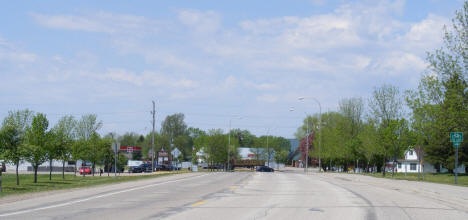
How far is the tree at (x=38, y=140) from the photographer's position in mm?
36344

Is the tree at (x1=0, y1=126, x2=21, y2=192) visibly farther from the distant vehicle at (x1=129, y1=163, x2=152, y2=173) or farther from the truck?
the truck

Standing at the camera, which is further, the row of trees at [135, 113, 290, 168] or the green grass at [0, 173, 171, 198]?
the row of trees at [135, 113, 290, 168]

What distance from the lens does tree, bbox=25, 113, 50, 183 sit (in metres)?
36.3

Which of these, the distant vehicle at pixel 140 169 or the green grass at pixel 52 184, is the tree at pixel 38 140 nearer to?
the green grass at pixel 52 184

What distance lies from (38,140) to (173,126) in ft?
397

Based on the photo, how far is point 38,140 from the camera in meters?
38.5

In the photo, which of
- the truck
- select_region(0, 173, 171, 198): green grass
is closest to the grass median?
select_region(0, 173, 171, 198): green grass

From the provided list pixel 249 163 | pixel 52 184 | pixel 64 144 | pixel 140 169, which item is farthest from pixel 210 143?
pixel 52 184

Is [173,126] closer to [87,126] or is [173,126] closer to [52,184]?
[87,126]

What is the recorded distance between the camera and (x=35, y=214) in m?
12.5

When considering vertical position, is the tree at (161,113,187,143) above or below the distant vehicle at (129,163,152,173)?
above

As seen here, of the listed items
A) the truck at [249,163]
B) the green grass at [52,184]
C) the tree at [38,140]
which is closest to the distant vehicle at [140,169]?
the green grass at [52,184]

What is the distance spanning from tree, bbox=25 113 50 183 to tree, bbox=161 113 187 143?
117285 mm

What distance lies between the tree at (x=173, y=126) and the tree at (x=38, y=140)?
117285mm
